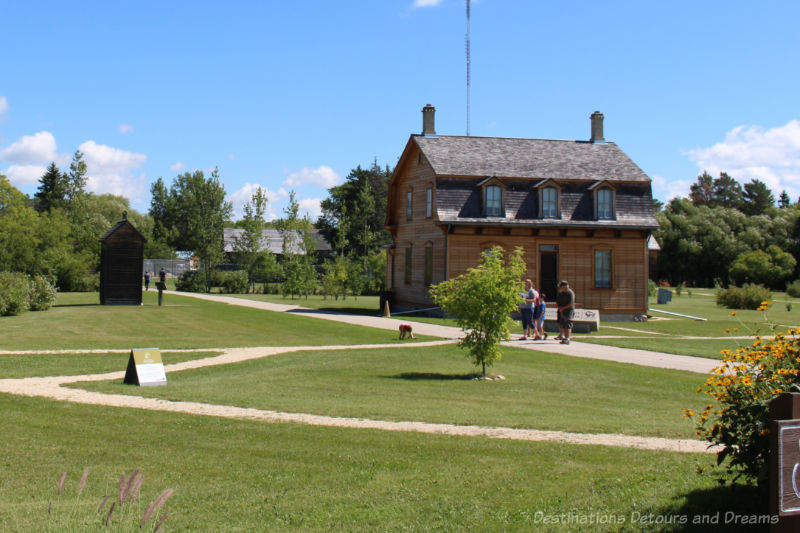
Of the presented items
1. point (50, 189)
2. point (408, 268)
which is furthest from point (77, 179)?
point (408, 268)

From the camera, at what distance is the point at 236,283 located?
56031mm

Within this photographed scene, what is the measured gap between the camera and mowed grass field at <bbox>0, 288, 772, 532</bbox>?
20.2 ft

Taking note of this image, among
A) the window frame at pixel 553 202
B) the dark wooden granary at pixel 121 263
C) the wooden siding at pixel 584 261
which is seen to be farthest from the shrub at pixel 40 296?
the window frame at pixel 553 202

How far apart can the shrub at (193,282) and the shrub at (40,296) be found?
66.7ft

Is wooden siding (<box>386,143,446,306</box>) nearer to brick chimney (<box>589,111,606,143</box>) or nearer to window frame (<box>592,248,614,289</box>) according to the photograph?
window frame (<box>592,248,614,289</box>)

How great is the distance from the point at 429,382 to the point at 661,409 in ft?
15.4

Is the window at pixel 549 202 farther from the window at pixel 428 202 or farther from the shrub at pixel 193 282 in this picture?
the shrub at pixel 193 282

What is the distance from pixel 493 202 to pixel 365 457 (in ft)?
84.7

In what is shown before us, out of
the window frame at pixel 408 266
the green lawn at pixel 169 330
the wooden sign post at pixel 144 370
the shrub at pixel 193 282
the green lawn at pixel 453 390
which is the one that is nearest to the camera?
the green lawn at pixel 453 390

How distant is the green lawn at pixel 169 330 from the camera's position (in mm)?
20703

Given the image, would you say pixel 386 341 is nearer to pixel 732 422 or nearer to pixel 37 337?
pixel 37 337

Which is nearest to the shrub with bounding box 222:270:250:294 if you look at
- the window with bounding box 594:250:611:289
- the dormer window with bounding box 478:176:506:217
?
the dormer window with bounding box 478:176:506:217

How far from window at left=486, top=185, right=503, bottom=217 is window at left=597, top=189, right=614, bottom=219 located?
4.65 m

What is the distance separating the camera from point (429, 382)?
14664 millimetres
